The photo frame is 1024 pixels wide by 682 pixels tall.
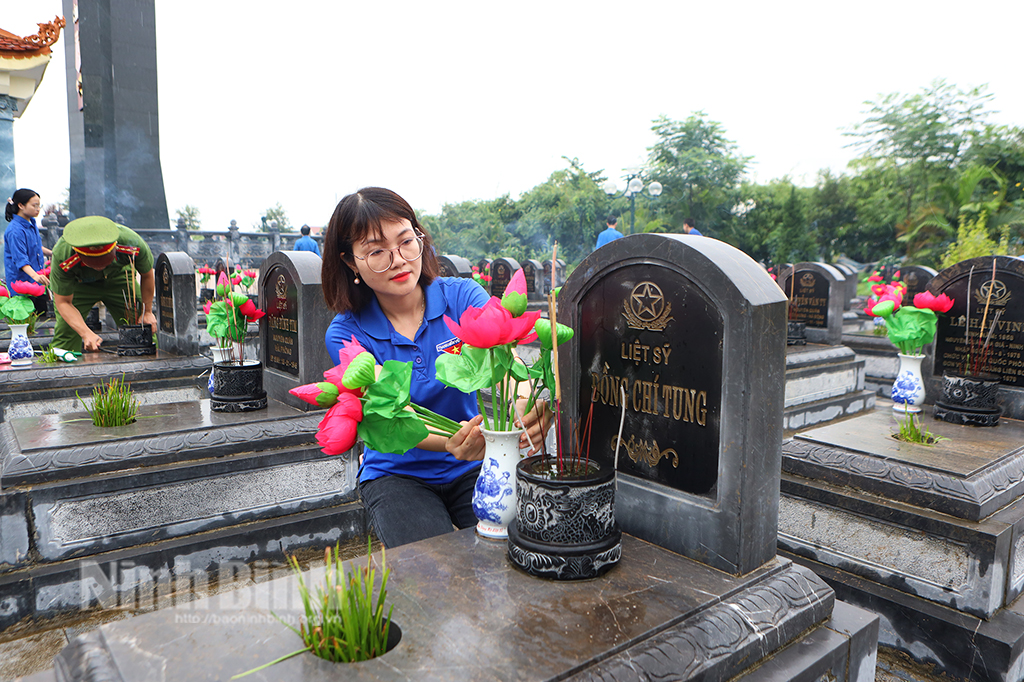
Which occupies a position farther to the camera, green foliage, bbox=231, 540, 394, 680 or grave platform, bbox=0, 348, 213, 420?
grave platform, bbox=0, 348, 213, 420

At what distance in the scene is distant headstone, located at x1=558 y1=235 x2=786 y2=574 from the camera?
1841mm

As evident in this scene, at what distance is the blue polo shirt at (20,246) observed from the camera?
7070 millimetres

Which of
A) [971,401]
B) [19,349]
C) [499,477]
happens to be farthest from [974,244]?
[19,349]

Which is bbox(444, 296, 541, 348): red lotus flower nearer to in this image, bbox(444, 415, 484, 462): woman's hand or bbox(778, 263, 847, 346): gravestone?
bbox(444, 415, 484, 462): woman's hand

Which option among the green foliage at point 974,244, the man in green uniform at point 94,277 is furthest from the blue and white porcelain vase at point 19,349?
the green foliage at point 974,244

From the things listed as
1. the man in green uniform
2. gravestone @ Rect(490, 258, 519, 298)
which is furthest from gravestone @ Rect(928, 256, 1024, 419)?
gravestone @ Rect(490, 258, 519, 298)

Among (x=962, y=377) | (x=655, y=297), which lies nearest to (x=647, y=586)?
(x=655, y=297)

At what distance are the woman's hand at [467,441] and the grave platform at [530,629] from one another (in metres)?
0.30

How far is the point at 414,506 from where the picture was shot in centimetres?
225

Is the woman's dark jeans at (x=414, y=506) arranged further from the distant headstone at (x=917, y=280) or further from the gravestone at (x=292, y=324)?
the distant headstone at (x=917, y=280)

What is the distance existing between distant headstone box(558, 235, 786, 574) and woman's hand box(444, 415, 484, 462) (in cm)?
47

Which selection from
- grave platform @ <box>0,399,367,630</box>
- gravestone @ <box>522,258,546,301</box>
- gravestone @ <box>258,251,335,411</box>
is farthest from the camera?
gravestone @ <box>522,258,546,301</box>

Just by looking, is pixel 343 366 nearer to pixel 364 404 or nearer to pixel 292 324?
pixel 364 404

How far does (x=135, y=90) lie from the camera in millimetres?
18203
